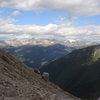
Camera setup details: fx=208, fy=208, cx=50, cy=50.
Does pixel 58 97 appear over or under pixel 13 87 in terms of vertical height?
under

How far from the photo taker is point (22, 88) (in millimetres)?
25062

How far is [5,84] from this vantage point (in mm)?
23984

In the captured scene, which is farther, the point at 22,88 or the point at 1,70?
the point at 1,70

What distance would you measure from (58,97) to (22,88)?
445 cm

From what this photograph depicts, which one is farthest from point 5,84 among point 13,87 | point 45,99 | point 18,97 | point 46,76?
point 46,76

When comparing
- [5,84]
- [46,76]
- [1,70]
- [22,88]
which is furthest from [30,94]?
[46,76]

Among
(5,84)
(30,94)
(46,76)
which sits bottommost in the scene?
(46,76)

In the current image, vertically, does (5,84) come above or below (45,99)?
above

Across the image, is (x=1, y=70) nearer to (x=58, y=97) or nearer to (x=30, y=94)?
(x=30, y=94)

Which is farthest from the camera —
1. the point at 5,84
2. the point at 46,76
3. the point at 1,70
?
the point at 46,76

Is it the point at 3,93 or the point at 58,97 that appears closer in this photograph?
the point at 3,93

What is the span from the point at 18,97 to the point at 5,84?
264 centimetres

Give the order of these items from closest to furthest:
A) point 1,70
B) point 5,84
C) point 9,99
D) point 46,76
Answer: point 9,99 → point 5,84 → point 1,70 → point 46,76

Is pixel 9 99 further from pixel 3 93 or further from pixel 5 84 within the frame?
pixel 5 84
